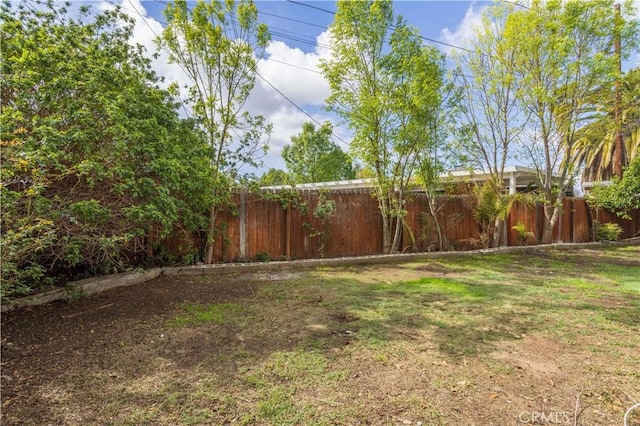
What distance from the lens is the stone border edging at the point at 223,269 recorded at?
4134 mm

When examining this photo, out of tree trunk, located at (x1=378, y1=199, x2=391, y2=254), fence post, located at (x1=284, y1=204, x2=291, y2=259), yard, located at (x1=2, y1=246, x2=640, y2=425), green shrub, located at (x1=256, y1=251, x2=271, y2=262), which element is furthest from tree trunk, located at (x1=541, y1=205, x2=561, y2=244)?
green shrub, located at (x1=256, y1=251, x2=271, y2=262)

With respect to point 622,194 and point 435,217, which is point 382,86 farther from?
point 622,194

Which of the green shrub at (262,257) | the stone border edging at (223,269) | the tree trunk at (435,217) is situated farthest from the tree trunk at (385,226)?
the green shrub at (262,257)

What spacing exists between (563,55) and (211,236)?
32.3ft

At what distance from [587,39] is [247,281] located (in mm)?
10747

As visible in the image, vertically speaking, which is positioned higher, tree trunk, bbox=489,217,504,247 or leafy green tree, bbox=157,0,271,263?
leafy green tree, bbox=157,0,271,263

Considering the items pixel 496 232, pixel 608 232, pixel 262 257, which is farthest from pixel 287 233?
pixel 608 232

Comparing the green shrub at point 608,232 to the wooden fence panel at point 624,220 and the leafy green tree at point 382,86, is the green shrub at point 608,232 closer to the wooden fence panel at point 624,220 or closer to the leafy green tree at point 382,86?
the wooden fence panel at point 624,220

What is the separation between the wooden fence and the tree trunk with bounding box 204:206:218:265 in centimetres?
17

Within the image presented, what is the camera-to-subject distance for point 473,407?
2146mm

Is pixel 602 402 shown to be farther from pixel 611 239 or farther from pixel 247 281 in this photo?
pixel 611 239

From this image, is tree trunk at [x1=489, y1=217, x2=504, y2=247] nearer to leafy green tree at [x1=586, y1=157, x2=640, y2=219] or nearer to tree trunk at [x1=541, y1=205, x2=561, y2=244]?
tree trunk at [x1=541, y1=205, x2=561, y2=244]

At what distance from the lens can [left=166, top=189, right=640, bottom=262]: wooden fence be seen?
723 cm

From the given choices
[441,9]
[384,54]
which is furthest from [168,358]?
[441,9]
